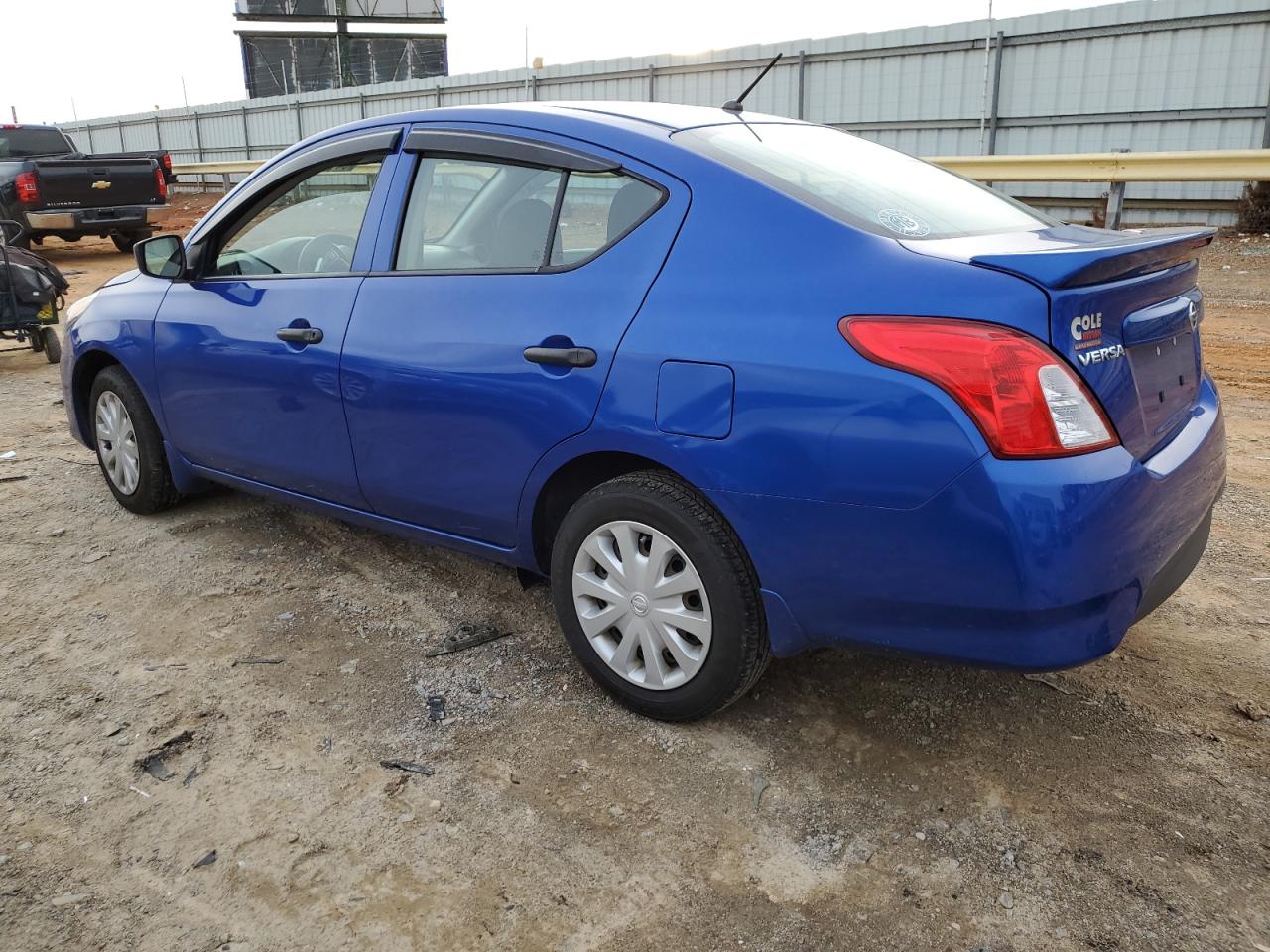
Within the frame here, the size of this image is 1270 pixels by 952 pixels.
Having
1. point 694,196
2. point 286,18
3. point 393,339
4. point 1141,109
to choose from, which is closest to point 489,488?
point 393,339

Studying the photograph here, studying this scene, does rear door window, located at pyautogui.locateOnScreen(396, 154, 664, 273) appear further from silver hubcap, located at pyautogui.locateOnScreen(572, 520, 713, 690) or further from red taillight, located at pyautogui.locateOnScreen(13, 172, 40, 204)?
red taillight, located at pyautogui.locateOnScreen(13, 172, 40, 204)

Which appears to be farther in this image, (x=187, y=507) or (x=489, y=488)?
(x=187, y=507)

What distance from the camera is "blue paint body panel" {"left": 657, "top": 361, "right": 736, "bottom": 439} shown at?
2.50 meters

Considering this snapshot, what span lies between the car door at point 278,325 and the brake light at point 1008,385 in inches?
79.1

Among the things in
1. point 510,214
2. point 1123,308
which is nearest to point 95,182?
point 510,214

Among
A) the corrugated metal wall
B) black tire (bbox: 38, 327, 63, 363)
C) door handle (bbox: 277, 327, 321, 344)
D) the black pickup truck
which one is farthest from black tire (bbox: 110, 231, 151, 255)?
door handle (bbox: 277, 327, 321, 344)

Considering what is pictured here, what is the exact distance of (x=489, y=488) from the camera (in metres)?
3.13

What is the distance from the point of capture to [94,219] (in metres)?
16.1

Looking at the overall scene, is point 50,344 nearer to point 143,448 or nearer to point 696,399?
point 143,448

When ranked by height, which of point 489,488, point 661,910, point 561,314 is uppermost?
point 561,314

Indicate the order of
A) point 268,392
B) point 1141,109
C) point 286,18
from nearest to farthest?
point 268,392
point 1141,109
point 286,18

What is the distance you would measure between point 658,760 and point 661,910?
57 centimetres

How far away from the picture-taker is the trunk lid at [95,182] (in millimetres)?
15625

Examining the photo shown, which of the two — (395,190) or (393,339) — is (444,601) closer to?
(393,339)
